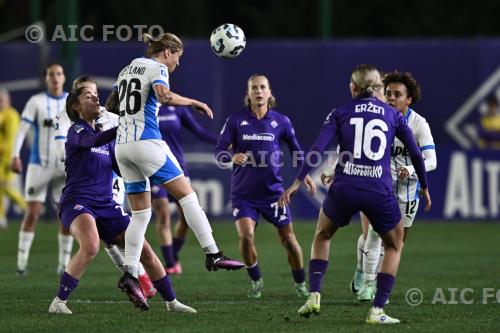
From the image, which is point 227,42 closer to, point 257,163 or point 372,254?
point 257,163

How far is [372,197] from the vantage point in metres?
9.40

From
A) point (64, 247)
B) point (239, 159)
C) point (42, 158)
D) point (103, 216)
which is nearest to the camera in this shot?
point (103, 216)

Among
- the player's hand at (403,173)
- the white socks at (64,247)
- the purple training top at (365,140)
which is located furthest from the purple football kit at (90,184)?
the white socks at (64,247)

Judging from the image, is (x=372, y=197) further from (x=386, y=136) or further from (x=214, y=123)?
(x=214, y=123)

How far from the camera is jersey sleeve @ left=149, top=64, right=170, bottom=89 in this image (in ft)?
32.2

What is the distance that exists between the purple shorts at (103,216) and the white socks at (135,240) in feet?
1.32

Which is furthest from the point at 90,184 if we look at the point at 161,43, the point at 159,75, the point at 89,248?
the point at 161,43

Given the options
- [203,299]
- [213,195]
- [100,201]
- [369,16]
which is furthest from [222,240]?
[369,16]

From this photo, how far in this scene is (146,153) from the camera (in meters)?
9.89

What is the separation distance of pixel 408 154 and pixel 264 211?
1.76 m

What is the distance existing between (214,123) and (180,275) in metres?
11.6

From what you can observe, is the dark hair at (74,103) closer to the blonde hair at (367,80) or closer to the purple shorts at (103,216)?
the purple shorts at (103,216)

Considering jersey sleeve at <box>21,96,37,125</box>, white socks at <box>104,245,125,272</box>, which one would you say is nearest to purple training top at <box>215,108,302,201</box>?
white socks at <box>104,245,125,272</box>

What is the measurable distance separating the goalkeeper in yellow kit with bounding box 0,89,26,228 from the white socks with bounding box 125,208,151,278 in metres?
12.3
